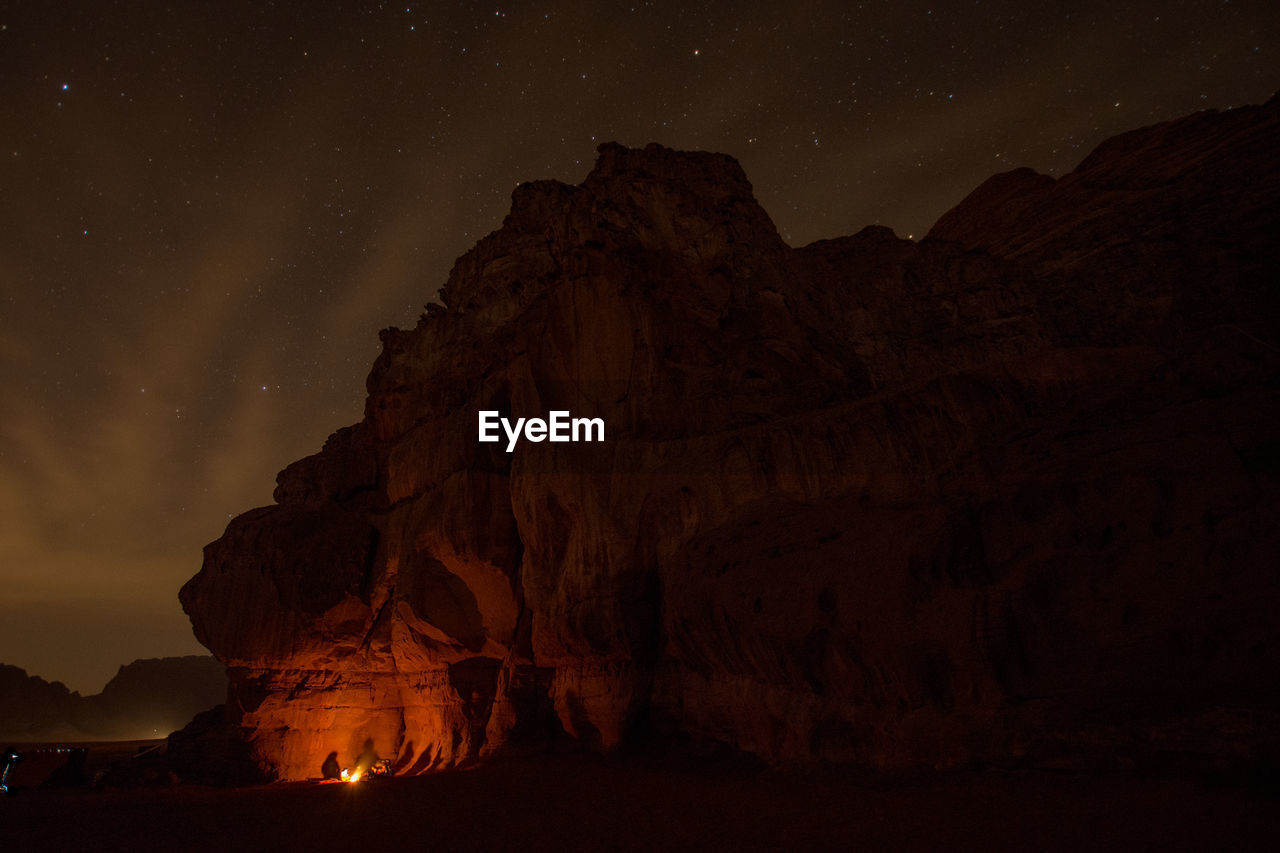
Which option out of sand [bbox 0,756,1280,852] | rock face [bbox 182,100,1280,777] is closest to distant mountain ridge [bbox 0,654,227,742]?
rock face [bbox 182,100,1280,777]

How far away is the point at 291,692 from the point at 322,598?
4.02 m

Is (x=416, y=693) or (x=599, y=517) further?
(x=416, y=693)

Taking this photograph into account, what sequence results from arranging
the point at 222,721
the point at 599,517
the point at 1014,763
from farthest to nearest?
1. the point at 222,721
2. the point at 599,517
3. the point at 1014,763

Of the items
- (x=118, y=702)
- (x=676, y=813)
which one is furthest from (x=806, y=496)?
(x=118, y=702)

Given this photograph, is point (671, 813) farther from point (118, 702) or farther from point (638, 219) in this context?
point (118, 702)

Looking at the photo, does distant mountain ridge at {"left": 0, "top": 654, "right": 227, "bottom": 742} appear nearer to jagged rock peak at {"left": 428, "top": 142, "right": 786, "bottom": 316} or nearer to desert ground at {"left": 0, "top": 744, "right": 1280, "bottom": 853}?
desert ground at {"left": 0, "top": 744, "right": 1280, "bottom": 853}

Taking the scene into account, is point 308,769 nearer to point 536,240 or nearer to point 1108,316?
point 536,240

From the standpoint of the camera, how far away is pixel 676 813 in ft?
34.4

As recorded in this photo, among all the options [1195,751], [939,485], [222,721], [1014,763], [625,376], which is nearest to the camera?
[1195,751]

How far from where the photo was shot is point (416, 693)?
75.6 feet

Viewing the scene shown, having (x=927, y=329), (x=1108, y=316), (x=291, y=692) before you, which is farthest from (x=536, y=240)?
(x=1108, y=316)

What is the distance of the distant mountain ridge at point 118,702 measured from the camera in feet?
352

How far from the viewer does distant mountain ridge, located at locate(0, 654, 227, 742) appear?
352ft

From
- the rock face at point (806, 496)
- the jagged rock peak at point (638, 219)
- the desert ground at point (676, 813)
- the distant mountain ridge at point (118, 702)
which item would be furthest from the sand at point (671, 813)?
the distant mountain ridge at point (118, 702)
